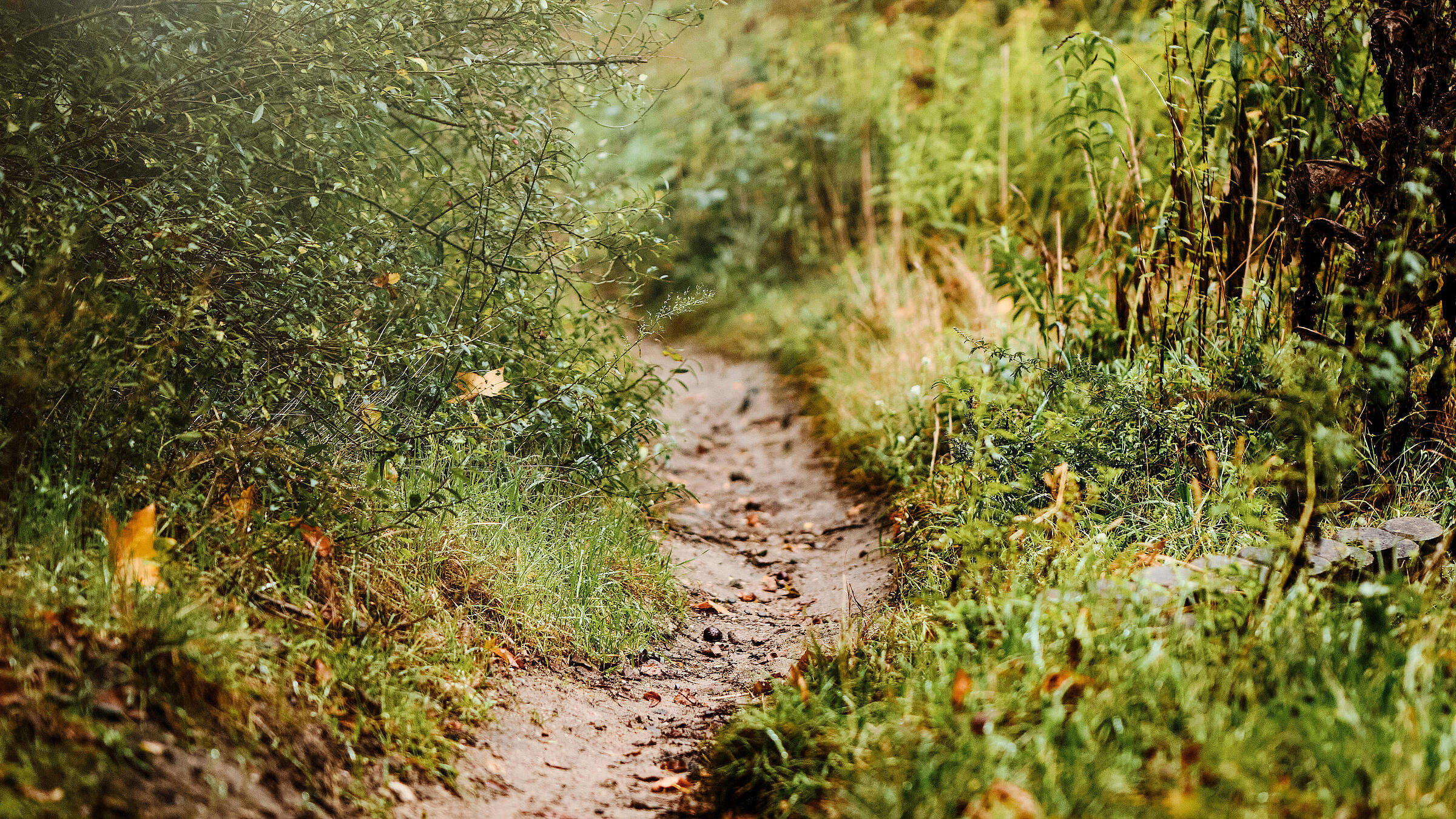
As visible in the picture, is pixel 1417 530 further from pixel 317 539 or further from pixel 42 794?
pixel 42 794

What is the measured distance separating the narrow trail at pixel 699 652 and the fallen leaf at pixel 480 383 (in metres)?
0.85

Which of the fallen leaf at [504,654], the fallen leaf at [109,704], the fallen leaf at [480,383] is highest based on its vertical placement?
the fallen leaf at [480,383]

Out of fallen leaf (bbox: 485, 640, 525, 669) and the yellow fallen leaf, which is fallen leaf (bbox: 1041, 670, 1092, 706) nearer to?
fallen leaf (bbox: 485, 640, 525, 669)

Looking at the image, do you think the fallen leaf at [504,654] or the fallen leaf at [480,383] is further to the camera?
the fallen leaf at [480,383]

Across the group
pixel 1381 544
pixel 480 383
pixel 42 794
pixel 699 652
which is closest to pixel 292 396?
pixel 480 383

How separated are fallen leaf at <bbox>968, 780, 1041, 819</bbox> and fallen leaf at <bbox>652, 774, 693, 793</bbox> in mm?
1036

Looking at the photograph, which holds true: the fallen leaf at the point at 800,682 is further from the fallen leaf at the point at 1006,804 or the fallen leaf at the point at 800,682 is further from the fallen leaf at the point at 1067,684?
the fallen leaf at the point at 1006,804

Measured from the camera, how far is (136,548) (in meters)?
2.35

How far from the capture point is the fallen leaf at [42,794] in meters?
1.69

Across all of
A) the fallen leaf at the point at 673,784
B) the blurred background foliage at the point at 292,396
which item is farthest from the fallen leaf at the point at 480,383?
the fallen leaf at the point at 673,784

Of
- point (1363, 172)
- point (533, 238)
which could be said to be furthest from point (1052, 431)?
point (533, 238)

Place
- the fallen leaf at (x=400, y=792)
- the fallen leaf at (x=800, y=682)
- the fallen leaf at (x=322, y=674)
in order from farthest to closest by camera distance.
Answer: the fallen leaf at (x=800, y=682) < the fallen leaf at (x=322, y=674) < the fallen leaf at (x=400, y=792)

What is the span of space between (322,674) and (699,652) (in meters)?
1.57

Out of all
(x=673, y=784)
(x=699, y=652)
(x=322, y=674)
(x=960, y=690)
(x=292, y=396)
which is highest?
(x=292, y=396)
